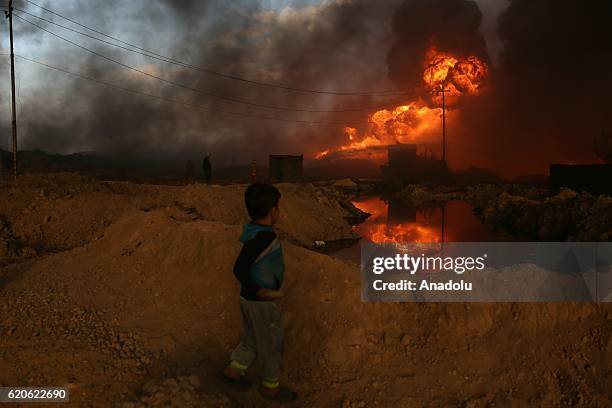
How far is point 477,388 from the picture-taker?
173 inches

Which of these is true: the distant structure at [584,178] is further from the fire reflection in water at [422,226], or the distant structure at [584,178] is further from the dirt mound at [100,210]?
the dirt mound at [100,210]

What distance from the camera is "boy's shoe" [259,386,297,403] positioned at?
12.4ft

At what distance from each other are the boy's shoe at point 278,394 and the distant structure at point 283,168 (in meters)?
33.4

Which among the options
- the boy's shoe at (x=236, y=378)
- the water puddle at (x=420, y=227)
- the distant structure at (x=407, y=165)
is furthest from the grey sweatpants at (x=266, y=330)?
the distant structure at (x=407, y=165)

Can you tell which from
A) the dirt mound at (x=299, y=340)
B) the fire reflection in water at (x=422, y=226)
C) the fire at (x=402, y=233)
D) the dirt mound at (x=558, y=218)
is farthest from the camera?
the fire reflection in water at (x=422, y=226)

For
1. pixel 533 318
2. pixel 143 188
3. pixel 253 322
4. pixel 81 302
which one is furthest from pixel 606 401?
pixel 143 188

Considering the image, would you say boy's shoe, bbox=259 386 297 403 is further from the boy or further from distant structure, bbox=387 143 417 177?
distant structure, bbox=387 143 417 177

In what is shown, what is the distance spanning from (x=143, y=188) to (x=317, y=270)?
14.2 metres

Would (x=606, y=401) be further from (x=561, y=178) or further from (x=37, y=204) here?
(x=561, y=178)

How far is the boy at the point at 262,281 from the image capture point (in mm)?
3541

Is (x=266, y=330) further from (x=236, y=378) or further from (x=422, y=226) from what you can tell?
(x=422, y=226)

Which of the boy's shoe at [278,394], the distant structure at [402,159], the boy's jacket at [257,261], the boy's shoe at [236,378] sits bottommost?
the boy's shoe at [278,394]

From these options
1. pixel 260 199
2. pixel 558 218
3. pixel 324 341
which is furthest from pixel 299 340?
pixel 558 218

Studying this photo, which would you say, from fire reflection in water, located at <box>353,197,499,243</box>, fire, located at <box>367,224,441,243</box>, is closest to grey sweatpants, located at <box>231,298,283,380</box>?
fire, located at <box>367,224,441,243</box>
